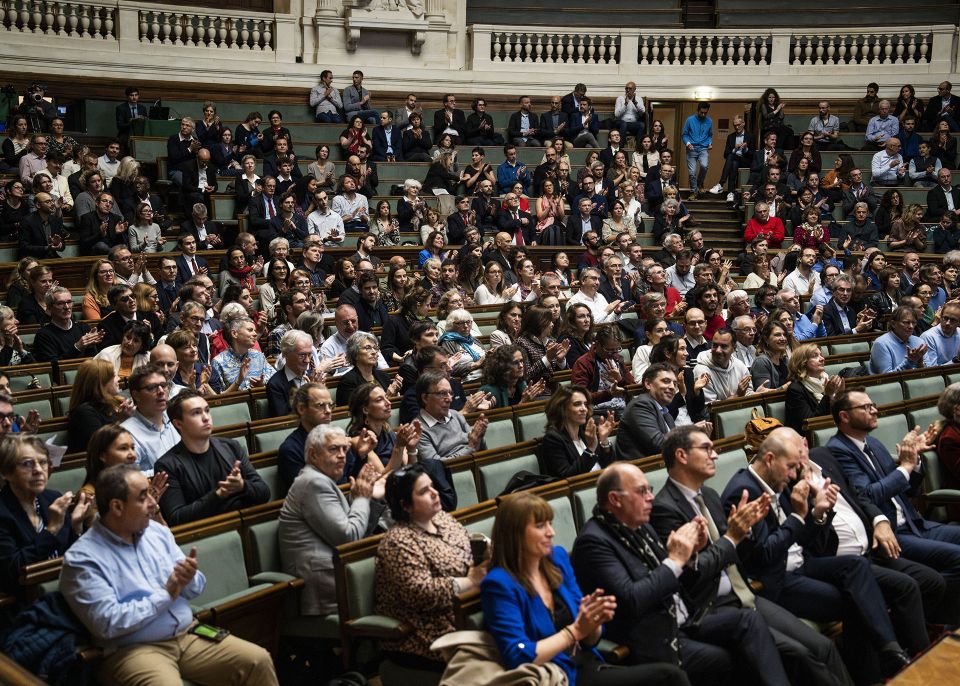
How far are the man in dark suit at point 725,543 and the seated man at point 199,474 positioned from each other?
137 centimetres

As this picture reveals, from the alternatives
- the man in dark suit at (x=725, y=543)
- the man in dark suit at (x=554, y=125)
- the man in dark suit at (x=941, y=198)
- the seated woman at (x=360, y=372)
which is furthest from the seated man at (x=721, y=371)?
the man in dark suit at (x=554, y=125)

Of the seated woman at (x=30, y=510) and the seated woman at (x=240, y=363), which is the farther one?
the seated woman at (x=240, y=363)

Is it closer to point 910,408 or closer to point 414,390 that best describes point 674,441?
point 414,390

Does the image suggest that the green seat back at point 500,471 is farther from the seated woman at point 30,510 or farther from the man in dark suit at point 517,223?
the man in dark suit at point 517,223

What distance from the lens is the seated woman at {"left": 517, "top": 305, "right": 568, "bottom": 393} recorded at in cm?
542

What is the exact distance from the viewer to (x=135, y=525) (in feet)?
9.21

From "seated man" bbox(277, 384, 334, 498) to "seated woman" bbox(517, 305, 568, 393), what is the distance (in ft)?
5.74

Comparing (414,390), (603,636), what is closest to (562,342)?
(414,390)

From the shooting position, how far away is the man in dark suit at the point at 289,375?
4.69 metres

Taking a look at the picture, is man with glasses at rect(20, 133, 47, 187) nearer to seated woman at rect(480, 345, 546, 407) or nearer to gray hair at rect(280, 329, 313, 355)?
gray hair at rect(280, 329, 313, 355)

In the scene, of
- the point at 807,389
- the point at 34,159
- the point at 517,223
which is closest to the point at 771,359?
the point at 807,389

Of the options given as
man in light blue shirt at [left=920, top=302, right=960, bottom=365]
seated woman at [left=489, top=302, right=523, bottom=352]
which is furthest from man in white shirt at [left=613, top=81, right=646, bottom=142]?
seated woman at [left=489, top=302, right=523, bottom=352]

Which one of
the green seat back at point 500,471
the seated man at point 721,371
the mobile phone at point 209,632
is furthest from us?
the seated man at point 721,371

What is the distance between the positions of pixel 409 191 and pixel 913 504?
19.6ft
